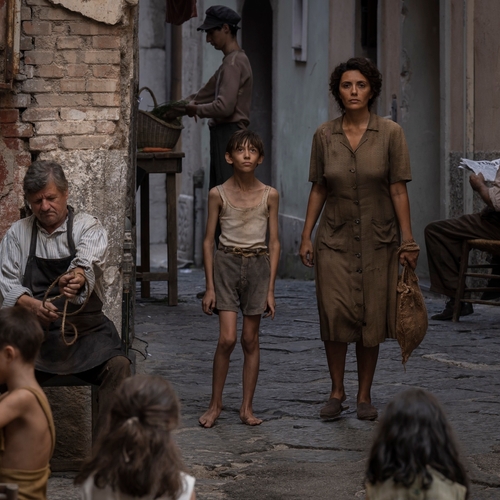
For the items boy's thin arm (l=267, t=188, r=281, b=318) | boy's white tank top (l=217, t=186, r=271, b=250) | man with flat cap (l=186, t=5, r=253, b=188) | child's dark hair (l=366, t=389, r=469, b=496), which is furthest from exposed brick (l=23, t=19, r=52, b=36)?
man with flat cap (l=186, t=5, r=253, b=188)

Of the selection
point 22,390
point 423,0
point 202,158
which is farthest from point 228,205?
point 202,158

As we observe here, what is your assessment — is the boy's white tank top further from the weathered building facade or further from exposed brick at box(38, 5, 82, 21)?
the weathered building facade

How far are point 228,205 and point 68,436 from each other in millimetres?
1371

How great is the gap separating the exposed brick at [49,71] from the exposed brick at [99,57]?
137 mm

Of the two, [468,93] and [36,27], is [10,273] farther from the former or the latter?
[468,93]

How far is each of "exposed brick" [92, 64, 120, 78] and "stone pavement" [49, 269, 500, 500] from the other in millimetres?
Answer: 1757

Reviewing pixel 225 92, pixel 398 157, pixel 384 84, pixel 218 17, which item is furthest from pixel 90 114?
pixel 384 84

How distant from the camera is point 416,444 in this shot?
9.99 feet

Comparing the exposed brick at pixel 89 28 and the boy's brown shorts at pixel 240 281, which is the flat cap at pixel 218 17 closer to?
the exposed brick at pixel 89 28

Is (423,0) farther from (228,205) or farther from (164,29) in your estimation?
(164,29)

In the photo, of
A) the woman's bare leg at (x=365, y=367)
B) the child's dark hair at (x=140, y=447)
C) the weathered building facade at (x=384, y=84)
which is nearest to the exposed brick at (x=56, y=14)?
the woman's bare leg at (x=365, y=367)

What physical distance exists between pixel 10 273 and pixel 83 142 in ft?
3.20

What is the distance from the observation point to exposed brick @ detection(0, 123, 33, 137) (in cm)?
565

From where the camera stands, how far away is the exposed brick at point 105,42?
571 centimetres
